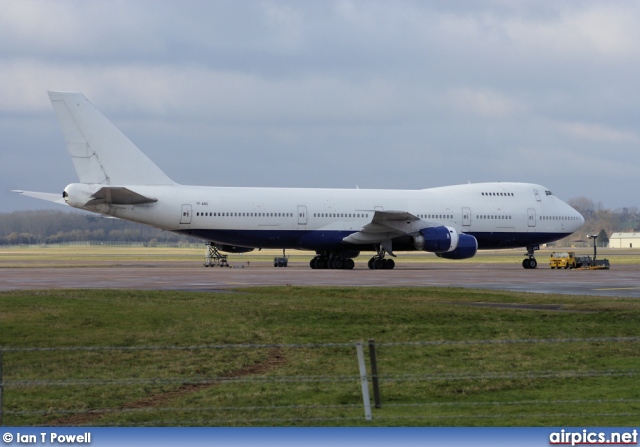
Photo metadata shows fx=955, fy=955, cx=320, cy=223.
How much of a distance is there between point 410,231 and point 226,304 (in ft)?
82.7

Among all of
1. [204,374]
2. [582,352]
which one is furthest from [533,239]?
[204,374]

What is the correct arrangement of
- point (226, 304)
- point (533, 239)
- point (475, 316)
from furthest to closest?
point (533, 239)
point (226, 304)
point (475, 316)

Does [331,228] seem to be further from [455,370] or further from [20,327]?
[455,370]

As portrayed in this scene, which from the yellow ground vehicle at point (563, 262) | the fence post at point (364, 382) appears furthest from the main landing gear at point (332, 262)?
the fence post at point (364, 382)

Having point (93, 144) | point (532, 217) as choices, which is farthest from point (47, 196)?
point (532, 217)

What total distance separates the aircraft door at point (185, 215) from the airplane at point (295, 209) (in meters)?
0.05

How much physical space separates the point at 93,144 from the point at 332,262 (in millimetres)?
14860

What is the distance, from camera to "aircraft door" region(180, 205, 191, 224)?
46.9 m

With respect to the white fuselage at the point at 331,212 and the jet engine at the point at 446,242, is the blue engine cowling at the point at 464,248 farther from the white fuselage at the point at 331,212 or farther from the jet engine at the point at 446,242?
the white fuselage at the point at 331,212

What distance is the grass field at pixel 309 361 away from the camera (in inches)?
519

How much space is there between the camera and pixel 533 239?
5631 centimetres

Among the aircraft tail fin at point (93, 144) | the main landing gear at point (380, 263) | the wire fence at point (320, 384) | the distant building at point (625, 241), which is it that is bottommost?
the wire fence at point (320, 384)

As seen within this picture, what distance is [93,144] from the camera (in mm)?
45750

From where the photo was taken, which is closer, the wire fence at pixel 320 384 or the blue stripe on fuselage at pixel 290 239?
the wire fence at pixel 320 384
